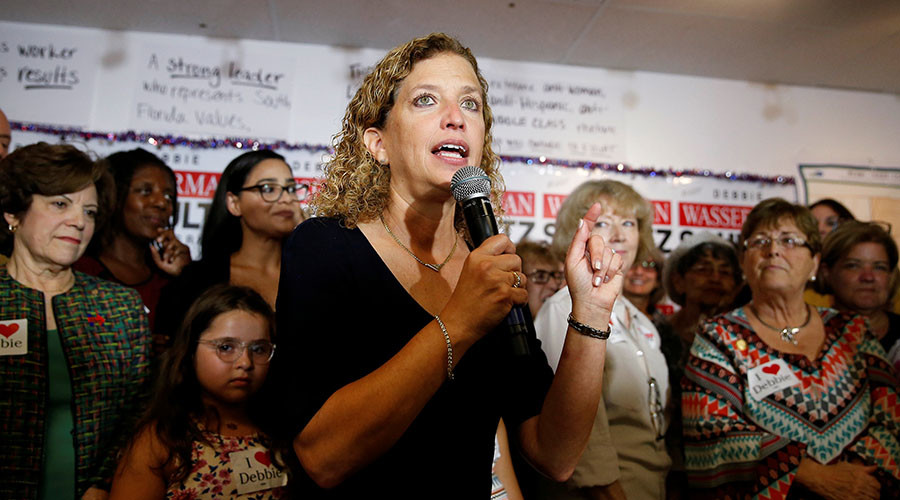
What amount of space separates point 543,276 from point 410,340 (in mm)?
2152

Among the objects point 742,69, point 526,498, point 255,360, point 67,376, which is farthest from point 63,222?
point 742,69

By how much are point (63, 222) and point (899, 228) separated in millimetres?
5889

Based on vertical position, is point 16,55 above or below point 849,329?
above

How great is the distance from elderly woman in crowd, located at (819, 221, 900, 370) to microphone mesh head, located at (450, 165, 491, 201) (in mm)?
2687

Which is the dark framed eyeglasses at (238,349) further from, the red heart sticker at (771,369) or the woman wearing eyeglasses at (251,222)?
the red heart sticker at (771,369)

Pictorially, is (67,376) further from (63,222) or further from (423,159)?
(423,159)

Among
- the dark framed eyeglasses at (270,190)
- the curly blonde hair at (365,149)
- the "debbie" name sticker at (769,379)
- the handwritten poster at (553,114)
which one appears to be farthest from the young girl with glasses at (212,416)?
the handwritten poster at (553,114)

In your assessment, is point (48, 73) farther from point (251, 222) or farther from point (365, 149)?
point (365, 149)

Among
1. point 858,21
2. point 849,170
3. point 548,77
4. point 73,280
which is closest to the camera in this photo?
point 73,280

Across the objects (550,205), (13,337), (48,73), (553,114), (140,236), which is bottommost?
(13,337)

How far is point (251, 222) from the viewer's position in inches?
108

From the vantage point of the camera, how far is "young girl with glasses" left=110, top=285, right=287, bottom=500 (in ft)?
5.65

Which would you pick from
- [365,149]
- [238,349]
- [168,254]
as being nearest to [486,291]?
[365,149]

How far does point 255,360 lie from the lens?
6.72 ft
